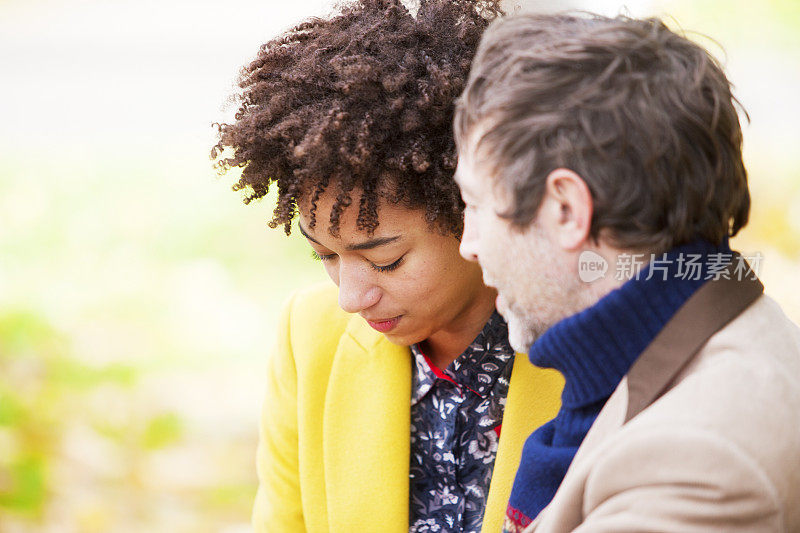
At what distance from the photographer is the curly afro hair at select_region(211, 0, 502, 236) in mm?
1379

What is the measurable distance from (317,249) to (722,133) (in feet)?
2.55

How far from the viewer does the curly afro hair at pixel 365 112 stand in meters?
1.38

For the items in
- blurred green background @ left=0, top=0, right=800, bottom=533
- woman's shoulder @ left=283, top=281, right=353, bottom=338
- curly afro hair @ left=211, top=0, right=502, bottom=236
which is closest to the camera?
curly afro hair @ left=211, top=0, right=502, bottom=236

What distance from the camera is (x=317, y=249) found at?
1542mm

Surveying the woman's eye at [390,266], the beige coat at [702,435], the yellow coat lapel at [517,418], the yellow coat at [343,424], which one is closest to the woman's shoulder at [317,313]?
the yellow coat at [343,424]

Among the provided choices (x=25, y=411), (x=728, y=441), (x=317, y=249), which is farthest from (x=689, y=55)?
(x=25, y=411)

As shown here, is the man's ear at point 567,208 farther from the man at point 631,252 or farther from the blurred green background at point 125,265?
the blurred green background at point 125,265

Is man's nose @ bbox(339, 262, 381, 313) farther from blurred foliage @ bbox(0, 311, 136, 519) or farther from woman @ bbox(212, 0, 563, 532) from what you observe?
blurred foliage @ bbox(0, 311, 136, 519)

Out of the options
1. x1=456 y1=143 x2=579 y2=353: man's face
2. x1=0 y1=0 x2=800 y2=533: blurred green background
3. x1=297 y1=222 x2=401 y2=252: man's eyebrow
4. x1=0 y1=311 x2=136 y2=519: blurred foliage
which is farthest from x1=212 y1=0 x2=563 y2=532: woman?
x1=0 y1=311 x2=136 y2=519: blurred foliage

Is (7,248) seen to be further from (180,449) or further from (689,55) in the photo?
(689,55)

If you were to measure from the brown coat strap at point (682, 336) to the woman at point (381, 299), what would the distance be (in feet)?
1.69

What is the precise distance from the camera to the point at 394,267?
58.5 inches

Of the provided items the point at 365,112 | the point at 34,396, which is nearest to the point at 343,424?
the point at 365,112

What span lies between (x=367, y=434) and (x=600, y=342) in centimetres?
74
